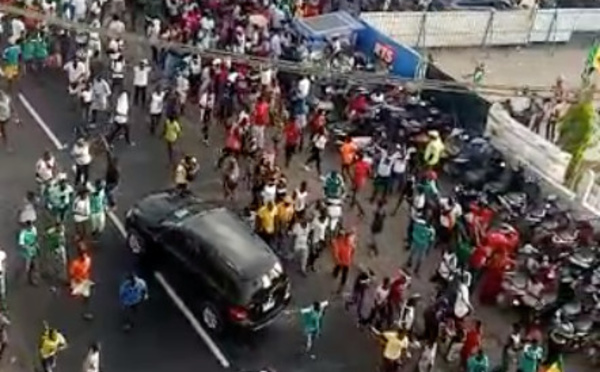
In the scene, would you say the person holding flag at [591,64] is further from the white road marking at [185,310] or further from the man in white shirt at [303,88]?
the white road marking at [185,310]

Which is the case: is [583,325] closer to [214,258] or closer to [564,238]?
[564,238]

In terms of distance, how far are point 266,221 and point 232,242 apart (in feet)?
6.24

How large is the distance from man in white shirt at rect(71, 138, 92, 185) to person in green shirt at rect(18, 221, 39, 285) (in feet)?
8.21

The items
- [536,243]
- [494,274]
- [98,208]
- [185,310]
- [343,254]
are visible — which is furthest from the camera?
[536,243]

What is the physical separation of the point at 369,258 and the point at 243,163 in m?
3.81

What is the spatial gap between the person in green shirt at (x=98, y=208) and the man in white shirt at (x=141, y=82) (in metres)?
5.10

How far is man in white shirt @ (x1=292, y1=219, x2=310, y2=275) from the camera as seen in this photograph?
69.8ft

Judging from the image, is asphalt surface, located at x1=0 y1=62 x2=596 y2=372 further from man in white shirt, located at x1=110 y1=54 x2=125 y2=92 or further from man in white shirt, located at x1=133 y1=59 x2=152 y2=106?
man in white shirt, located at x1=110 y1=54 x2=125 y2=92

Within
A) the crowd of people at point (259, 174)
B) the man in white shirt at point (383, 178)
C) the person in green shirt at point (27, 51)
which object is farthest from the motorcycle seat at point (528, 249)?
the person in green shirt at point (27, 51)

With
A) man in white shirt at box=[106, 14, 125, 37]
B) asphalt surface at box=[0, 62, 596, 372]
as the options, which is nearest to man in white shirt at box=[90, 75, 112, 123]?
asphalt surface at box=[0, 62, 596, 372]

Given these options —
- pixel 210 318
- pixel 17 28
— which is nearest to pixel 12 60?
pixel 17 28

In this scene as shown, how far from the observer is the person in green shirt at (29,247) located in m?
19.9

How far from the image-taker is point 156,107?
83.0ft

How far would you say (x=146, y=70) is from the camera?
86.7 ft
